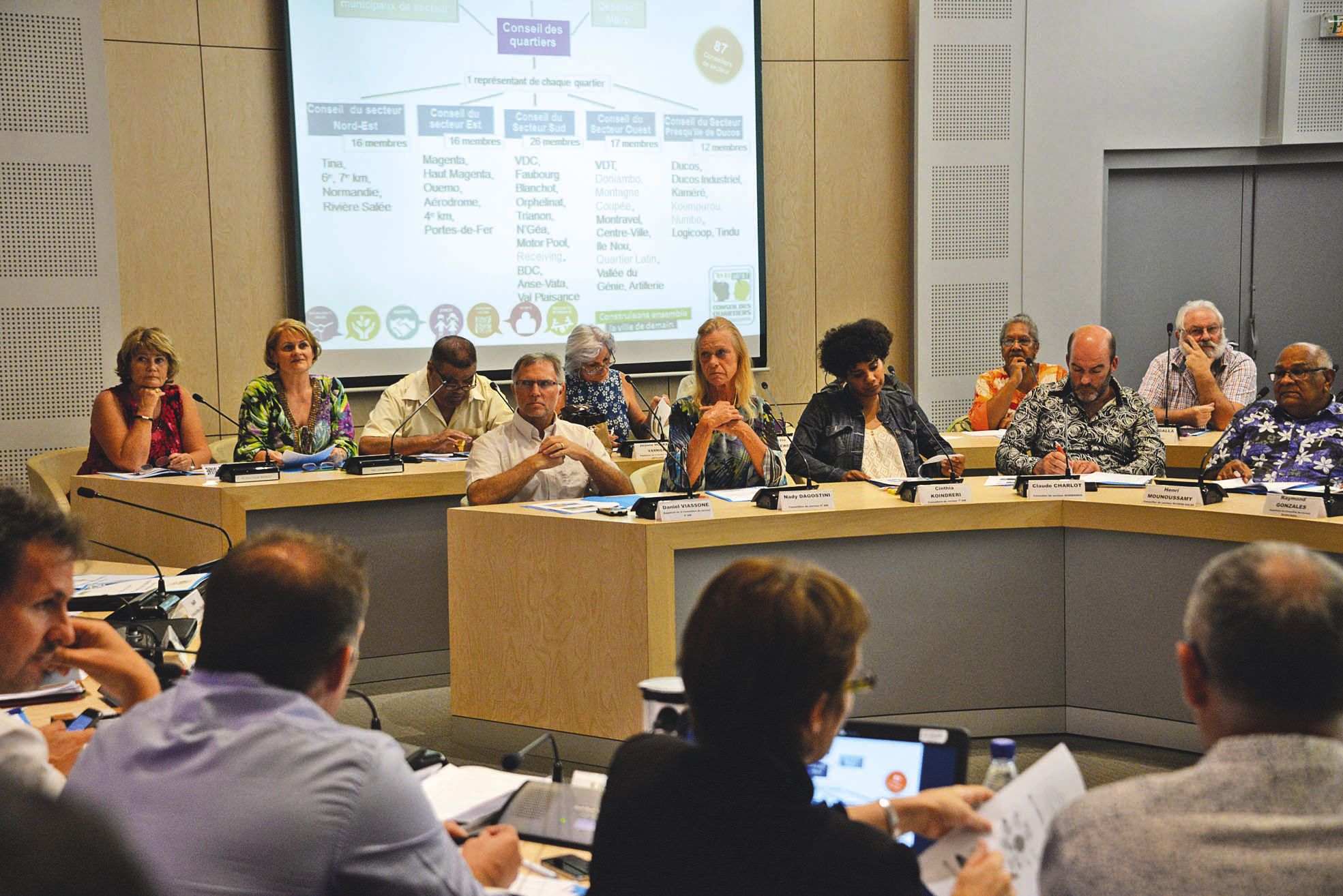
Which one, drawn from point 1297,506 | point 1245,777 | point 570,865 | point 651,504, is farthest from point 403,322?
point 1245,777

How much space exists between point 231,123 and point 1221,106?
5.78 metres

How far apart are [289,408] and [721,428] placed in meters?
1.98

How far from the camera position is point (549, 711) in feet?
12.0

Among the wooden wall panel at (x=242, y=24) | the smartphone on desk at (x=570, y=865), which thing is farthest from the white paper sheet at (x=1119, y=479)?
the wooden wall panel at (x=242, y=24)

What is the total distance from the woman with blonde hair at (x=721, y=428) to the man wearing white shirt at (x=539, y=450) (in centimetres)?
25

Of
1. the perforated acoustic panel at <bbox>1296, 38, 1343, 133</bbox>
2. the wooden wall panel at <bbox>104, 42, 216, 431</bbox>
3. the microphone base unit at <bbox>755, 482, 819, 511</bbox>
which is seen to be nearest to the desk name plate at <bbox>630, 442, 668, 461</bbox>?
the microphone base unit at <bbox>755, 482, 819, 511</bbox>

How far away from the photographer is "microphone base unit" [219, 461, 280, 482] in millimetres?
4211

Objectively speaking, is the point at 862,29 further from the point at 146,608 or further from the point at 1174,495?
the point at 146,608

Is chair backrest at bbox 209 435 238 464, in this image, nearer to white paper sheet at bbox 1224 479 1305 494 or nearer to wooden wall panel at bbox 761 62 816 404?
wooden wall panel at bbox 761 62 816 404

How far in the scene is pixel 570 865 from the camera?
5.46 feet

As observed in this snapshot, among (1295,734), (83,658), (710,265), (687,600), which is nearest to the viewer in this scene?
(1295,734)

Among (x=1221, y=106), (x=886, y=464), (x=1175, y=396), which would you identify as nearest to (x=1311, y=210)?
(x=1221, y=106)

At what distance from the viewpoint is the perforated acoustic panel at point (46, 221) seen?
18.8 ft

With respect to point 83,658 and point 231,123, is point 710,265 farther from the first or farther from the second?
point 83,658
